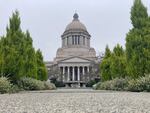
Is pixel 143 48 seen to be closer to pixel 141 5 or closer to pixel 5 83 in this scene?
pixel 141 5

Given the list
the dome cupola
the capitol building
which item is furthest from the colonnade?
the dome cupola

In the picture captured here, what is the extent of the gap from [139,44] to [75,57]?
70286 mm

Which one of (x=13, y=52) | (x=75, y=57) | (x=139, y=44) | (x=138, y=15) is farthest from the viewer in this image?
(x=75, y=57)

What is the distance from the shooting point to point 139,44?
75.9 feet

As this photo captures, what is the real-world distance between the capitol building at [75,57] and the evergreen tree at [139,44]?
204 ft

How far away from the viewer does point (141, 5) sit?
81.2 feet

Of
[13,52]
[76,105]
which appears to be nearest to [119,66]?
[13,52]

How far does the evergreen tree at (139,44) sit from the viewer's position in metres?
22.6

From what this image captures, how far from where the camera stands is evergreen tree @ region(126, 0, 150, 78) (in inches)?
889

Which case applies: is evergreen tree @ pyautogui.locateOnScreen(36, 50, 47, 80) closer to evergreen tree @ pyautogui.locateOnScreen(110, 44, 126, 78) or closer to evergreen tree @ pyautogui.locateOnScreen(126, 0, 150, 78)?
evergreen tree @ pyautogui.locateOnScreen(110, 44, 126, 78)

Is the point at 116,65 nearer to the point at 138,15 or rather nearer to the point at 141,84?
the point at 138,15

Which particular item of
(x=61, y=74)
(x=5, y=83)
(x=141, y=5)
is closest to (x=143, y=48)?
(x=141, y=5)

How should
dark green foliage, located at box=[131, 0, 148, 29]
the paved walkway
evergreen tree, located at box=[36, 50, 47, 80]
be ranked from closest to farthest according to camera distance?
1. the paved walkway
2. dark green foliage, located at box=[131, 0, 148, 29]
3. evergreen tree, located at box=[36, 50, 47, 80]

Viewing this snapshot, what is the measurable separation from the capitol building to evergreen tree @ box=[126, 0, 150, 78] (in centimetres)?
6229
